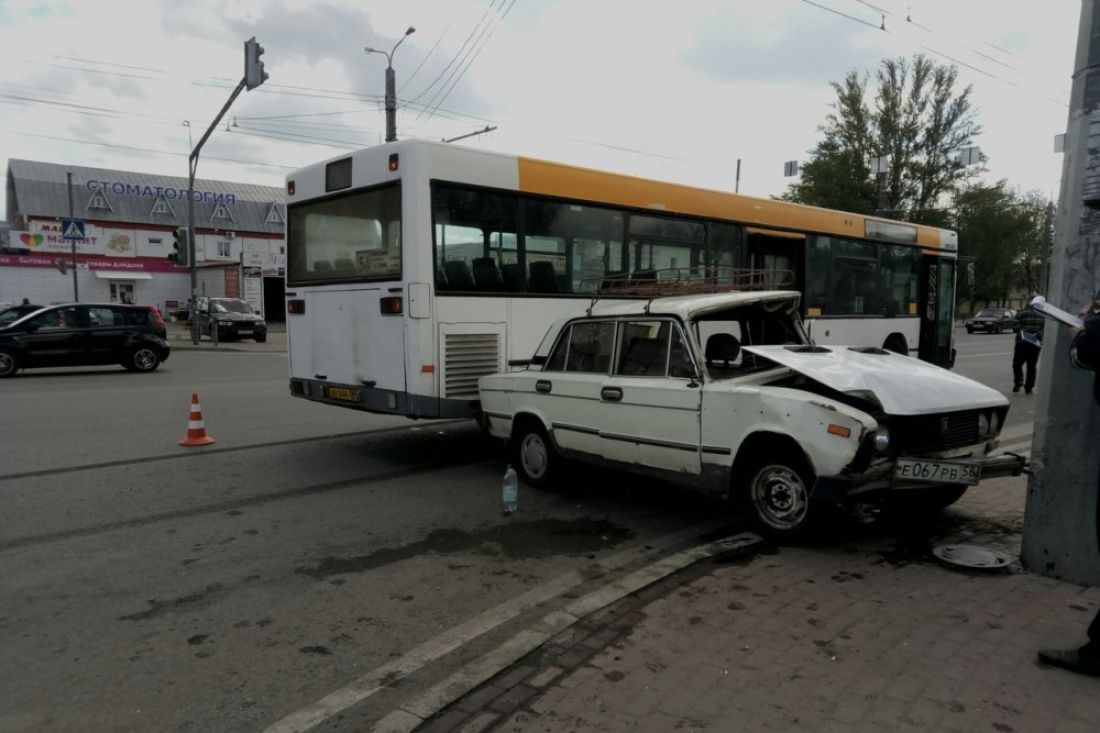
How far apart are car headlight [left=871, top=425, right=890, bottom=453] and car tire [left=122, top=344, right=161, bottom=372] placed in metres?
18.1

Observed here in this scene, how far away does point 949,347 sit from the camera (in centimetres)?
1529

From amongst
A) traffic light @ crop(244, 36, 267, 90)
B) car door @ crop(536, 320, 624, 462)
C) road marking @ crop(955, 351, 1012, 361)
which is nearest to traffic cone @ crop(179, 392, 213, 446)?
car door @ crop(536, 320, 624, 462)

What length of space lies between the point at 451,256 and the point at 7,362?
48.0 feet

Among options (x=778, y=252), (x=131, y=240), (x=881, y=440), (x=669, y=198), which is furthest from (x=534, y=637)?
(x=131, y=240)

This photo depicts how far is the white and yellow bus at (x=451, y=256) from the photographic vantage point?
7.37 m

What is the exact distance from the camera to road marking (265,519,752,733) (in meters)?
3.09

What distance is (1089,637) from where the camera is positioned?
3369 mm

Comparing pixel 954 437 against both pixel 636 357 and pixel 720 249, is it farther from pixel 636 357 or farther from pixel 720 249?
pixel 720 249

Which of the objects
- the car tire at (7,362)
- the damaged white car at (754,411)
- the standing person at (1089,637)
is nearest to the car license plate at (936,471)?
the damaged white car at (754,411)

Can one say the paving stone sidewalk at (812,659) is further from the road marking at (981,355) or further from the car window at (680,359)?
the road marking at (981,355)

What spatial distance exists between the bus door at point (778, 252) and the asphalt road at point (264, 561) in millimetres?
4788

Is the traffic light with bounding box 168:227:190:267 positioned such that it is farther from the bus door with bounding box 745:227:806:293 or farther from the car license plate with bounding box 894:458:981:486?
the car license plate with bounding box 894:458:981:486

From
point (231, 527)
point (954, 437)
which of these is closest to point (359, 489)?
point (231, 527)

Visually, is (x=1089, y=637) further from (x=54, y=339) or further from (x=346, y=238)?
(x=54, y=339)
